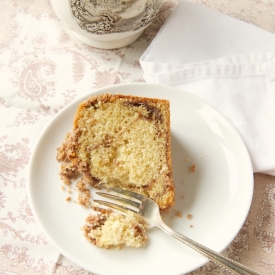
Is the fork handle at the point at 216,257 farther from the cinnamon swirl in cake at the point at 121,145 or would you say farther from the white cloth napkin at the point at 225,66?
the white cloth napkin at the point at 225,66

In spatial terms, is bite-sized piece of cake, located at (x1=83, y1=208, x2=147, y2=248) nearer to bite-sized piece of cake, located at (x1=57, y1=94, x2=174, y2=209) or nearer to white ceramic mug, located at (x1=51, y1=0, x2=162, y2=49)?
bite-sized piece of cake, located at (x1=57, y1=94, x2=174, y2=209)

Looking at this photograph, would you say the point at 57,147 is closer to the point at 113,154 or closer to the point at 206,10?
the point at 113,154

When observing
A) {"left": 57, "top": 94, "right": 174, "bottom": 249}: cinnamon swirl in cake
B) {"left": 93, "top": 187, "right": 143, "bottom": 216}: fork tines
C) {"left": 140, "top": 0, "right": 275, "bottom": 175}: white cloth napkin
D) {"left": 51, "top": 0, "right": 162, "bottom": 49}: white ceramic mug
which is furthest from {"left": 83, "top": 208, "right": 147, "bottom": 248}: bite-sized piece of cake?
{"left": 51, "top": 0, "right": 162, "bottom": 49}: white ceramic mug

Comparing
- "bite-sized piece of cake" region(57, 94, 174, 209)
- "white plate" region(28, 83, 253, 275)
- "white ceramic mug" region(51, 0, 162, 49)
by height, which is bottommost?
"white plate" region(28, 83, 253, 275)

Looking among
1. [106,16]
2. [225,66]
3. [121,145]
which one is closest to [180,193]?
[121,145]

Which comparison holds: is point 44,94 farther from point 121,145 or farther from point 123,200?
point 123,200

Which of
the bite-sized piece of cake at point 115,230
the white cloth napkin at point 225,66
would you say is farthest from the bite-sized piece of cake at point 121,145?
the white cloth napkin at point 225,66
